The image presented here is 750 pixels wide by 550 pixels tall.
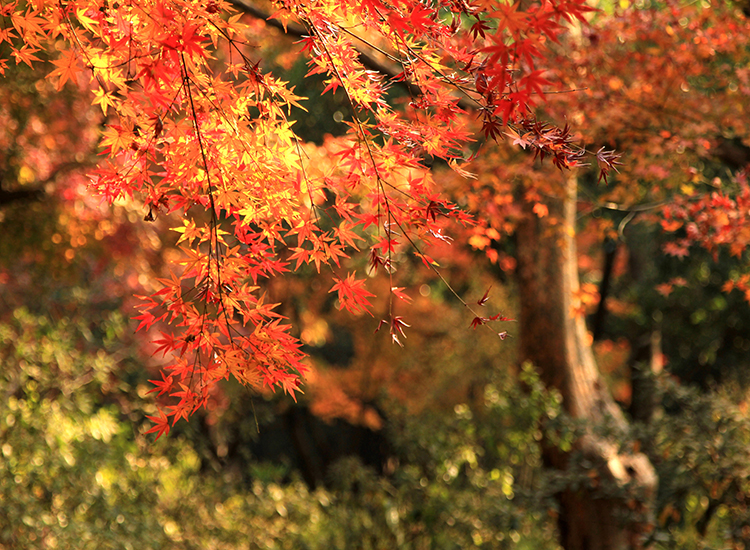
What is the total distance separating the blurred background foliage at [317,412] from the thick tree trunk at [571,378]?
0.17 m

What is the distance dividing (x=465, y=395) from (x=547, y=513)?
3741 millimetres

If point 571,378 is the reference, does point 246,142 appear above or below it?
above

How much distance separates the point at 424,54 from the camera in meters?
1.91

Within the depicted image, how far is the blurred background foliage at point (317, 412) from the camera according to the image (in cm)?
503

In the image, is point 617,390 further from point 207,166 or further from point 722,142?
point 207,166

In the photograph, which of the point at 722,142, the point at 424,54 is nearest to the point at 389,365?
the point at 722,142

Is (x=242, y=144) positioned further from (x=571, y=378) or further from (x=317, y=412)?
(x=317, y=412)

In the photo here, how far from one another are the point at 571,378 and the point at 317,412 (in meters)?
4.75

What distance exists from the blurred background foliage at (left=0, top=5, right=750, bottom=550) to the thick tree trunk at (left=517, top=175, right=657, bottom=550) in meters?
0.17

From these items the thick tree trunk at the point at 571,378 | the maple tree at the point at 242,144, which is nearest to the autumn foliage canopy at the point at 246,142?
the maple tree at the point at 242,144

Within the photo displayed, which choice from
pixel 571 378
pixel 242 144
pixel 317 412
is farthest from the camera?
pixel 317 412

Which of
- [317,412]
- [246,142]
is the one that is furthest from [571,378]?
[317,412]

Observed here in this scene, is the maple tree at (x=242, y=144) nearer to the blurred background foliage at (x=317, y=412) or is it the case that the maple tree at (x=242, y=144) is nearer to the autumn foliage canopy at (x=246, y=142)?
the autumn foliage canopy at (x=246, y=142)

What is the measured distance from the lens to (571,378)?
224 inches
